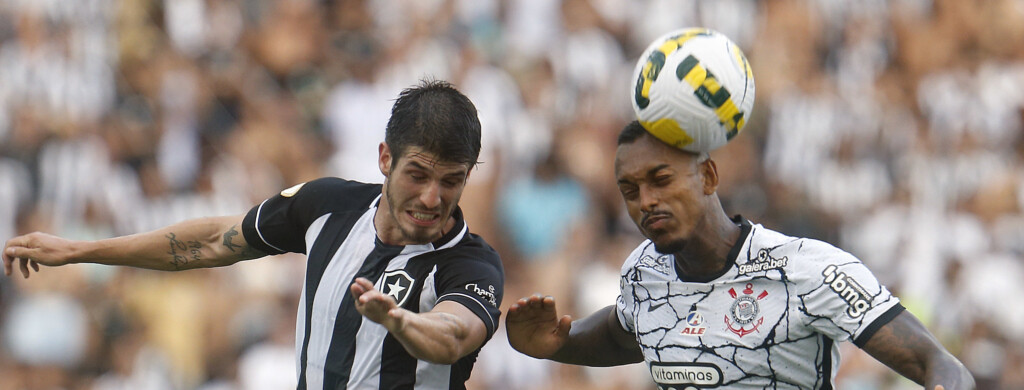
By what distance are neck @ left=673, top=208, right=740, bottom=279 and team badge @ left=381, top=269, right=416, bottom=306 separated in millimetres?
1056

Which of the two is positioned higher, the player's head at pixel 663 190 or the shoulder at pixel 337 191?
the shoulder at pixel 337 191

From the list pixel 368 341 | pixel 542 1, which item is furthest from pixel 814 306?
pixel 542 1

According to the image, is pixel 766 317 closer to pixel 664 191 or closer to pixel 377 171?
pixel 664 191

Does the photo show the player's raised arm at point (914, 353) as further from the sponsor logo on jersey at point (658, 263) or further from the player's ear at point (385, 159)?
the player's ear at point (385, 159)

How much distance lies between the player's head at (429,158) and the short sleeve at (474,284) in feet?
0.47

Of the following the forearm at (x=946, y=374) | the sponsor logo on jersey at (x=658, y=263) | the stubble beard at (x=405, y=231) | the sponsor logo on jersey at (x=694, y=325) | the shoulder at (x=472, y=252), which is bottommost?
the forearm at (x=946, y=374)

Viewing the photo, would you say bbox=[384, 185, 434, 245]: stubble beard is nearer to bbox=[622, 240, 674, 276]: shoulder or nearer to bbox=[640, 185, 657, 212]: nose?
bbox=[640, 185, 657, 212]: nose

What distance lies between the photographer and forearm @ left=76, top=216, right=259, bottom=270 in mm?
5292

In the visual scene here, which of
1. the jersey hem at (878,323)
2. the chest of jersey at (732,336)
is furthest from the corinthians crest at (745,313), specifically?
the jersey hem at (878,323)

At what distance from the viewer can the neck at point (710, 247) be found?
5.00 m

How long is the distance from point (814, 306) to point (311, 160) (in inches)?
276

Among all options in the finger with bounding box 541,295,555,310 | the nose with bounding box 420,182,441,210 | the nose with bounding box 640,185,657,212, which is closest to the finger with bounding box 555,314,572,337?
the finger with bounding box 541,295,555,310

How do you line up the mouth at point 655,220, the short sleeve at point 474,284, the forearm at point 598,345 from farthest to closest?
1. the forearm at point 598,345
2. the mouth at point 655,220
3. the short sleeve at point 474,284

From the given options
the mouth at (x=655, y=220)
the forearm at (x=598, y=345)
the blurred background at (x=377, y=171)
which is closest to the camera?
the mouth at (x=655, y=220)
